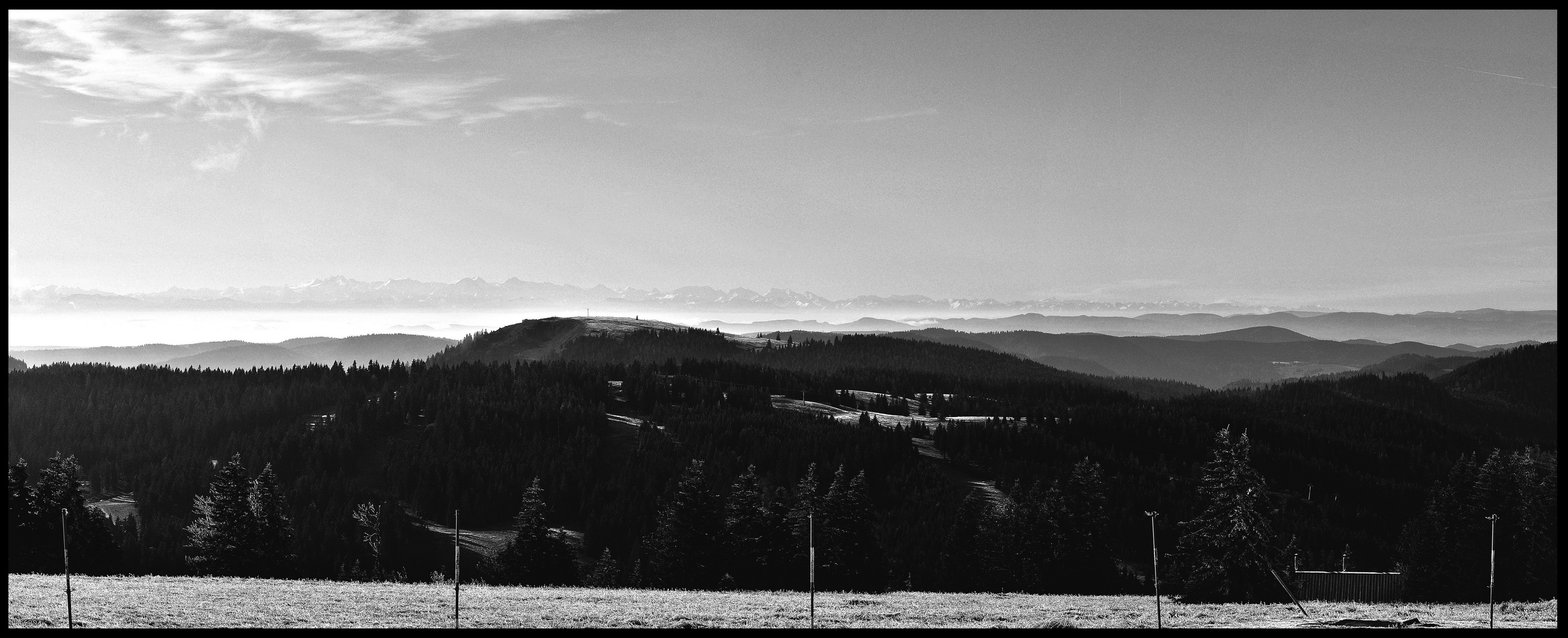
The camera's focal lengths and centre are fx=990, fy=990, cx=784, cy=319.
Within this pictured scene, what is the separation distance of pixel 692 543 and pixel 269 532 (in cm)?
2696

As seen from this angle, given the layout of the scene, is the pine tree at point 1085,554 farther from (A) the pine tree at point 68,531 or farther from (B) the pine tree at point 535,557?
(A) the pine tree at point 68,531

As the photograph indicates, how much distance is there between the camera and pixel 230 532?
6066 cm

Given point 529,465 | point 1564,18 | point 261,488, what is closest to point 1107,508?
point 529,465

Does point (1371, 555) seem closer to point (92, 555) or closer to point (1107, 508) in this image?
point (1107, 508)

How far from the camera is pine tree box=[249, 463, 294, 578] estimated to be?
61781 millimetres

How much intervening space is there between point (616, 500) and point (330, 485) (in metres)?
43.5

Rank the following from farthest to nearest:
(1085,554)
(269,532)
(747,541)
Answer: (1085,554) → (269,532) → (747,541)

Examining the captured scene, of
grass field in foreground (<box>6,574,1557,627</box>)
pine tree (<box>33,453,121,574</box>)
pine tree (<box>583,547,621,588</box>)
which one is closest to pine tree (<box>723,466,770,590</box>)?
pine tree (<box>583,547,621,588</box>)

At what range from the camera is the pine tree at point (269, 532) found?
61781 millimetres

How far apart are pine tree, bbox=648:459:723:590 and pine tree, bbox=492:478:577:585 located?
6028 mm

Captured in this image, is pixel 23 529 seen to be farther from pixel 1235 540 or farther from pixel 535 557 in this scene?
pixel 1235 540

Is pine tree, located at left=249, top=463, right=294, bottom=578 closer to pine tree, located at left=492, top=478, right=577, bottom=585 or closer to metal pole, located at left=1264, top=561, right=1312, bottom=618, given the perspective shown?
pine tree, located at left=492, top=478, right=577, bottom=585

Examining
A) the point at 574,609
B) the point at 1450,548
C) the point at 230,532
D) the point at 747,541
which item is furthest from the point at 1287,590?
the point at 230,532

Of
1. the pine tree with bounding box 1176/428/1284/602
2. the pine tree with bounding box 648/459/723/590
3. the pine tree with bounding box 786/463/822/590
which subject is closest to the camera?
the pine tree with bounding box 1176/428/1284/602
